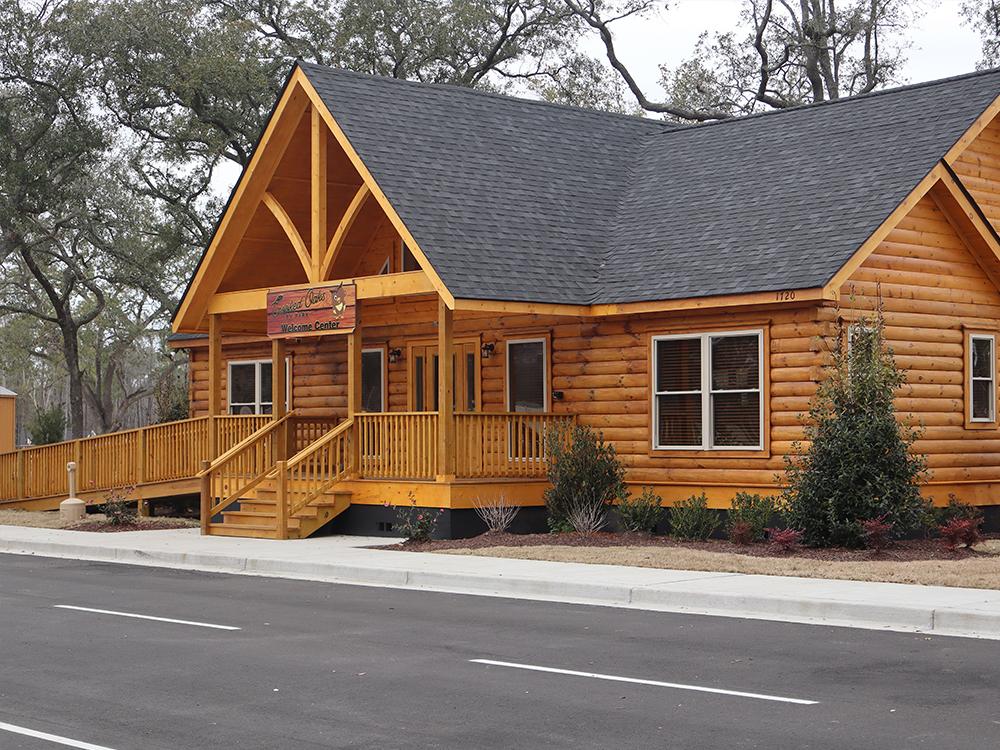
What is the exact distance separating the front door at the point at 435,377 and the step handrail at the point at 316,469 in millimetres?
2729

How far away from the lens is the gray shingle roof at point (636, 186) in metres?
22.6

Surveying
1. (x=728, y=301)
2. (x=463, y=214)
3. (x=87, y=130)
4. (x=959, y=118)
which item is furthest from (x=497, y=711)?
(x=87, y=130)

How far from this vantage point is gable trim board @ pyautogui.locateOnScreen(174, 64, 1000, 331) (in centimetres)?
2172

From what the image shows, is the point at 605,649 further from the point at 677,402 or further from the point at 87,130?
the point at 87,130

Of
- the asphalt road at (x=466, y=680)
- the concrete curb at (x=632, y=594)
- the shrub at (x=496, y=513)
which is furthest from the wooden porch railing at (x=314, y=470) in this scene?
the asphalt road at (x=466, y=680)

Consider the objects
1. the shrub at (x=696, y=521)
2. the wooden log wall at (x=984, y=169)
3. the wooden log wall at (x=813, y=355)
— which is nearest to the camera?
the wooden log wall at (x=813, y=355)

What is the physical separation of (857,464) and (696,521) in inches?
125

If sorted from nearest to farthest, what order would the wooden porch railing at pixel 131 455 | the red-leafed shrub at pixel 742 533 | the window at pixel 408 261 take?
the red-leafed shrub at pixel 742 533 < the wooden porch railing at pixel 131 455 < the window at pixel 408 261

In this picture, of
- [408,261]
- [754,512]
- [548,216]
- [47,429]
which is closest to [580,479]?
[754,512]

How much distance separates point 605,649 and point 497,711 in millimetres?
2951

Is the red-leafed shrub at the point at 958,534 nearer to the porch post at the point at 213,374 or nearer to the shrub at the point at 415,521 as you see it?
the shrub at the point at 415,521

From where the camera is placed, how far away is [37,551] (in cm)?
2369

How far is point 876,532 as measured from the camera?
19.1 meters

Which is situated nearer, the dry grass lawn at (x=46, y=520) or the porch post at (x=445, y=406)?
the porch post at (x=445, y=406)
